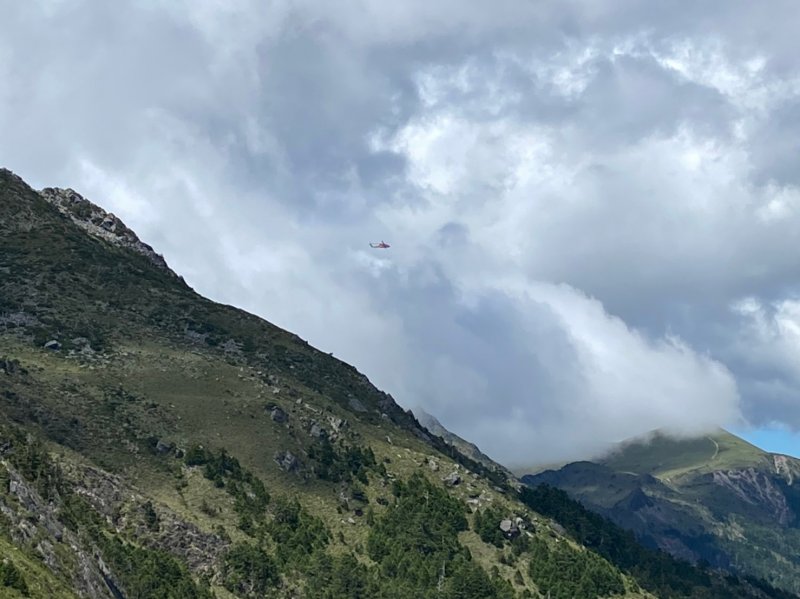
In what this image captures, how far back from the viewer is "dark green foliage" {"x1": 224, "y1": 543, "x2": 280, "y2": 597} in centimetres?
18162

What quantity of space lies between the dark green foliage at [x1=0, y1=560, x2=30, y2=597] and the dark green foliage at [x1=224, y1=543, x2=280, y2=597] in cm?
9284

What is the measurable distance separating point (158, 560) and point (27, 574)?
76195mm

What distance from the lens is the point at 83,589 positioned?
107812 mm

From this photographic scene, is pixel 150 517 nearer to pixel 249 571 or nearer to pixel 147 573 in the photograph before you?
pixel 249 571

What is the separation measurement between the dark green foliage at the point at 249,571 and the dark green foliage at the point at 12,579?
9284 cm

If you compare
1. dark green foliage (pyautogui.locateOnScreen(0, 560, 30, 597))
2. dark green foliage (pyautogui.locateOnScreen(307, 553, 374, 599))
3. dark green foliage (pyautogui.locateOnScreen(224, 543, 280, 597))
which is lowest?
dark green foliage (pyautogui.locateOnScreen(0, 560, 30, 597))

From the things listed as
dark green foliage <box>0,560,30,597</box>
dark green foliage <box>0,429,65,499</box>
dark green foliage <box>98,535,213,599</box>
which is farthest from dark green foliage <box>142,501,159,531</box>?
dark green foliage <box>0,560,30,597</box>

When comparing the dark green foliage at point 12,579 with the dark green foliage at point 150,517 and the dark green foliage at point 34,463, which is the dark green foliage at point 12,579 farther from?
the dark green foliage at point 150,517

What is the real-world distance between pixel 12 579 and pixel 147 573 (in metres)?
73.1

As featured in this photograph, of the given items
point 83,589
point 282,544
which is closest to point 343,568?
point 282,544

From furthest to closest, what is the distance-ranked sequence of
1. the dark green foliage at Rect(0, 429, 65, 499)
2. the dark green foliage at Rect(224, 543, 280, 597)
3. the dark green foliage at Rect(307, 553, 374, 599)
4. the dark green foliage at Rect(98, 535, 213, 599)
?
the dark green foliage at Rect(307, 553, 374, 599) < the dark green foliage at Rect(224, 543, 280, 597) < the dark green foliage at Rect(98, 535, 213, 599) < the dark green foliage at Rect(0, 429, 65, 499)

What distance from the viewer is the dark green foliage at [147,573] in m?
154

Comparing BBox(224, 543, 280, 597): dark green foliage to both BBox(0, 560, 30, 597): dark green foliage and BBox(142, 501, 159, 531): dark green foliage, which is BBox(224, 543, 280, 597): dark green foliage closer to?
BBox(142, 501, 159, 531): dark green foliage

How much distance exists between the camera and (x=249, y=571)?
18550cm
